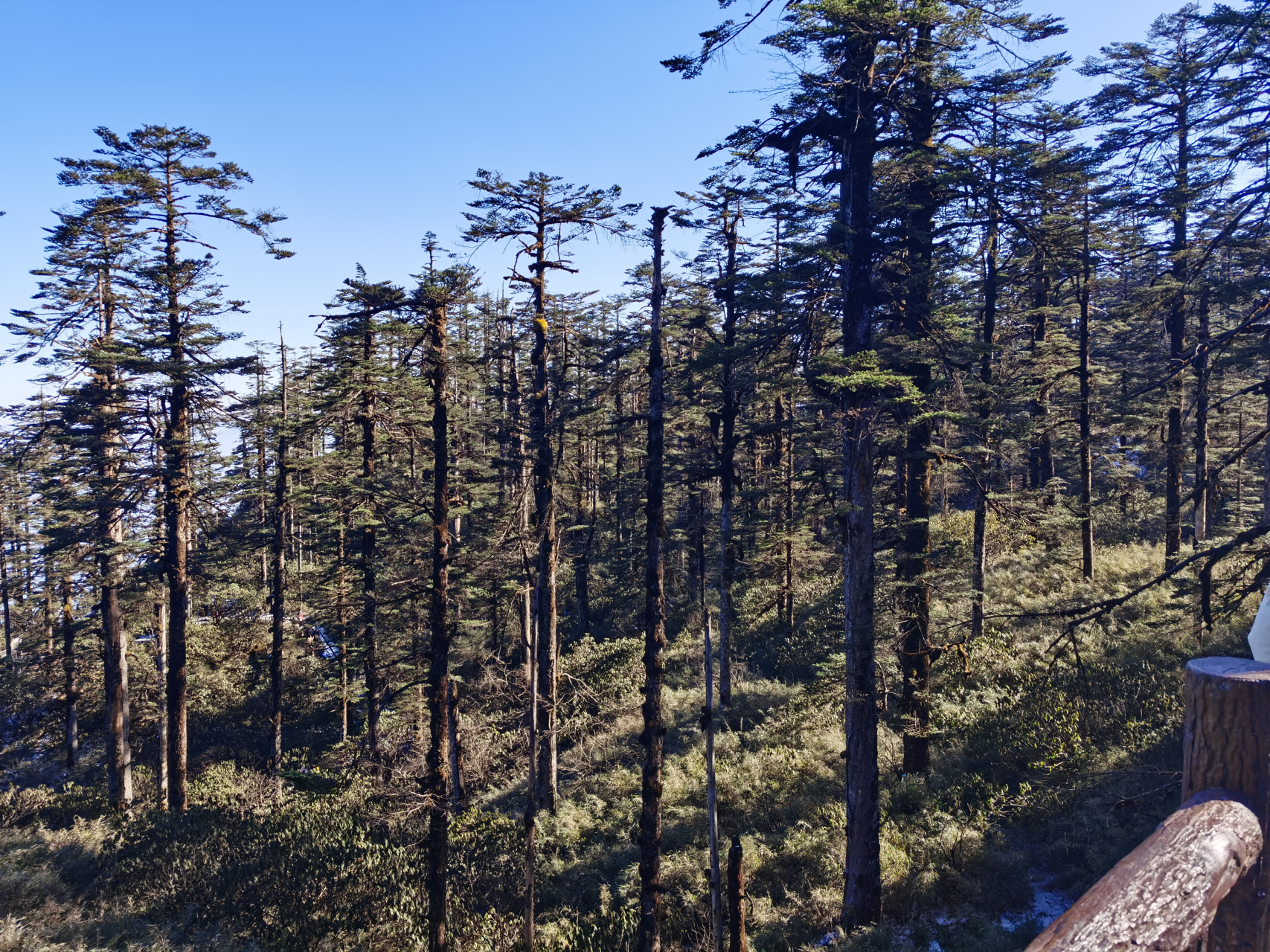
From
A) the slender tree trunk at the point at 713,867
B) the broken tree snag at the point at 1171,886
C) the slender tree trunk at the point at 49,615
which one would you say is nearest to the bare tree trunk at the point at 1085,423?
the slender tree trunk at the point at 713,867

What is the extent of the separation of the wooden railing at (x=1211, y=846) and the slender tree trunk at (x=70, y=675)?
103 feet

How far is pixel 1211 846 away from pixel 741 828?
1460cm

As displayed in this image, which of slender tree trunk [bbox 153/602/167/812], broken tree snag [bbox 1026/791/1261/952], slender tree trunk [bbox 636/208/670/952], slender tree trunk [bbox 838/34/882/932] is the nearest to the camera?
broken tree snag [bbox 1026/791/1261/952]

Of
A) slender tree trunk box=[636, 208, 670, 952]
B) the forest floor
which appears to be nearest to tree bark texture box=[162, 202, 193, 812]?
the forest floor

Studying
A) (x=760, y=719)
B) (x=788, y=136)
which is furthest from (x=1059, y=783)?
(x=788, y=136)

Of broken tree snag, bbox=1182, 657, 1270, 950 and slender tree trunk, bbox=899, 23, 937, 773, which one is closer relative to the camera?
broken tree snag, bbox=1182, 657, 1270, 950

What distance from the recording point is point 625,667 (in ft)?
88.9

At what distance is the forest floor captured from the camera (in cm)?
1059

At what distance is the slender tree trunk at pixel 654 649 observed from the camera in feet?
34.4

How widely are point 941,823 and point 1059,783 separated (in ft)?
8.27

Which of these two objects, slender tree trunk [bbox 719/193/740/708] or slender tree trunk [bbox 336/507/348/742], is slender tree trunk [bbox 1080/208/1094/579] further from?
slender tree trunk [bbox 336/507/348/742]

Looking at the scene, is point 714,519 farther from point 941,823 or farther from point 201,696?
point 201,696

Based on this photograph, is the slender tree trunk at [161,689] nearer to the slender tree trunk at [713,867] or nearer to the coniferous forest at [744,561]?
the coniferous forest at [744,561]

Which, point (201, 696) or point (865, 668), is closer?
point (865, 668)
